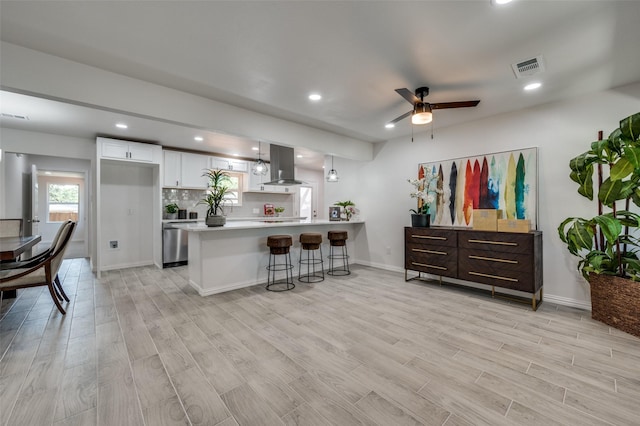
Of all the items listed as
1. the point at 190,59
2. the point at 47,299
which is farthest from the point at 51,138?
the point at 190,59

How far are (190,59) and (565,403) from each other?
3659mm

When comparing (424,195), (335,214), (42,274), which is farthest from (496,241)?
(42,274)

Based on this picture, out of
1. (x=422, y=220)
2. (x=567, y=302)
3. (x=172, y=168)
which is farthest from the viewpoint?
(x=172, y=168)

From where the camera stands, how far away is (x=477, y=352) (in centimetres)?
214

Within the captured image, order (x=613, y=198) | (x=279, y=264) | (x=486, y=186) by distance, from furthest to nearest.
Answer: (x=279, y=264), (x=486, y=186), (x=613, y=198)

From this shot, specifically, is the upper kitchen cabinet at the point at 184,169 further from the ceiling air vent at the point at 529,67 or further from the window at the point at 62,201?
the window at the point at 62,201

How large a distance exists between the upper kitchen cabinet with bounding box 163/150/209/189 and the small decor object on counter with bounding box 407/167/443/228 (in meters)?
4.36

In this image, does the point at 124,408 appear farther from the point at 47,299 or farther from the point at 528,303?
the point at 528,303

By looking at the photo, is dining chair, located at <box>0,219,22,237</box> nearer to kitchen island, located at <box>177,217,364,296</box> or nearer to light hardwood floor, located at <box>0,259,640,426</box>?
light hardwood floor, located at <box>0,259,640,426</box>

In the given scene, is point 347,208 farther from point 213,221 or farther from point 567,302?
point 567,302

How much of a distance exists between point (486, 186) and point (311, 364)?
132 inches

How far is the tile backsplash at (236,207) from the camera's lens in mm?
5922

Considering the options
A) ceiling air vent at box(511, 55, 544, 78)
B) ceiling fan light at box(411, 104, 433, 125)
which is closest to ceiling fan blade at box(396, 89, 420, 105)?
ceiling fan light at box(411, 104, 433, 125)

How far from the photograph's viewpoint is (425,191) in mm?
4191
